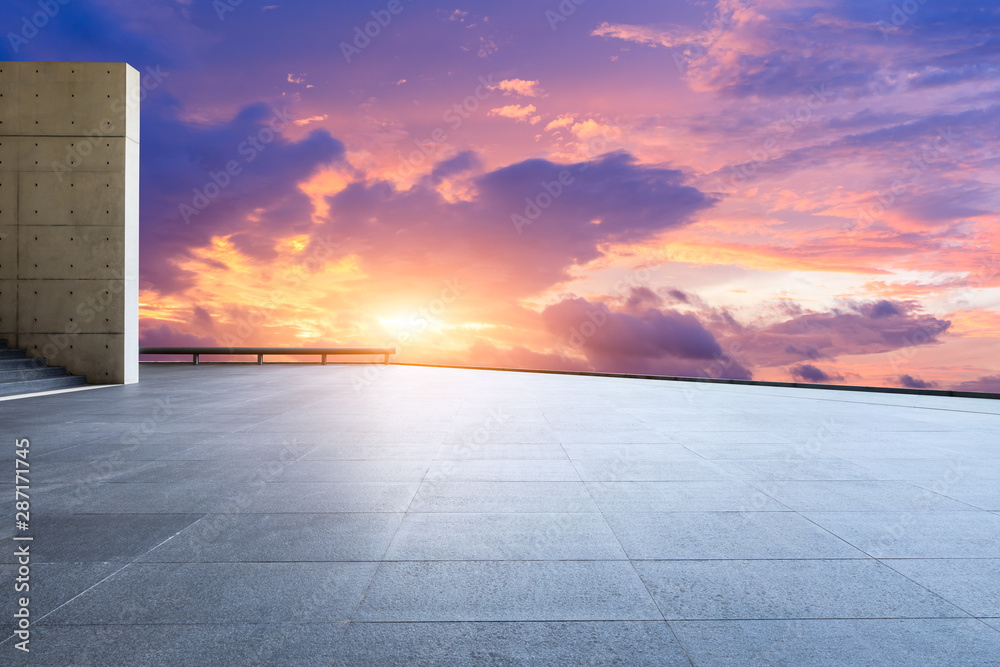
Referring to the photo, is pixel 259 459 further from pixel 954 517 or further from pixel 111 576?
pixel 954 517

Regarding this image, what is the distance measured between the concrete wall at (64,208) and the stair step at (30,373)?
1.46ft

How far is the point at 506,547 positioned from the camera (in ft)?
14.1

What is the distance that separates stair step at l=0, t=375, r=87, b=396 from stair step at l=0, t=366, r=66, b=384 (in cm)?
27

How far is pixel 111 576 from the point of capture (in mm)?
3840

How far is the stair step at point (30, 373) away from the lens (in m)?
15.2

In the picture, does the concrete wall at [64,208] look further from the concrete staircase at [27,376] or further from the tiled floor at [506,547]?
the tiled floor at [506,547]

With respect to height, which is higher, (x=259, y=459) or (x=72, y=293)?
(x=72, y=293)

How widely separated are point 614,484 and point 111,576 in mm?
4337

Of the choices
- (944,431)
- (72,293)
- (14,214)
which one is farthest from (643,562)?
(14,214)
